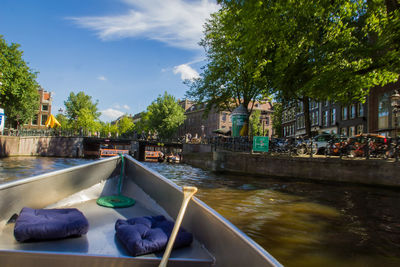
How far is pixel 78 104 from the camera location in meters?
49.7

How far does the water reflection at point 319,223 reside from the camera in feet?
11.8

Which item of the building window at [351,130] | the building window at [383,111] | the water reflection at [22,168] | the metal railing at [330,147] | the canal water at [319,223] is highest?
the building window at [383,111]

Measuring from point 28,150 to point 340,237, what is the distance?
107 feet

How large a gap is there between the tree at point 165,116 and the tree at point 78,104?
12.5 m

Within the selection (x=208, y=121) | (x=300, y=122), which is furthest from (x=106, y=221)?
(x=208, y=121)

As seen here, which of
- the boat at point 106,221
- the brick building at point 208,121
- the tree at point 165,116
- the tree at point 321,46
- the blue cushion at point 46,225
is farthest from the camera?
the brick building at point 208,121

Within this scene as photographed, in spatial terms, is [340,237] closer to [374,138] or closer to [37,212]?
[37,212]

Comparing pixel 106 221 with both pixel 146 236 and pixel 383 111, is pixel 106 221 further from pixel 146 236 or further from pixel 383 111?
pixel 383 111

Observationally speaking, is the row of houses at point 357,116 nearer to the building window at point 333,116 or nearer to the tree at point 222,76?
the building window at point 333,116

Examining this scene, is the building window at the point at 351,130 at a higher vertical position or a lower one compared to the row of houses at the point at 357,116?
lower

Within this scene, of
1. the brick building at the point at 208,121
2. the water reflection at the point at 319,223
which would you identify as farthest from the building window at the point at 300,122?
the water reflection at the point at 319,223

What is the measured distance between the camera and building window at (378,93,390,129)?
798 inches

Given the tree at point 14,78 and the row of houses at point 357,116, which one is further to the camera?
the tree at point 14,78

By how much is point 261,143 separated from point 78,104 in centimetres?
4319
